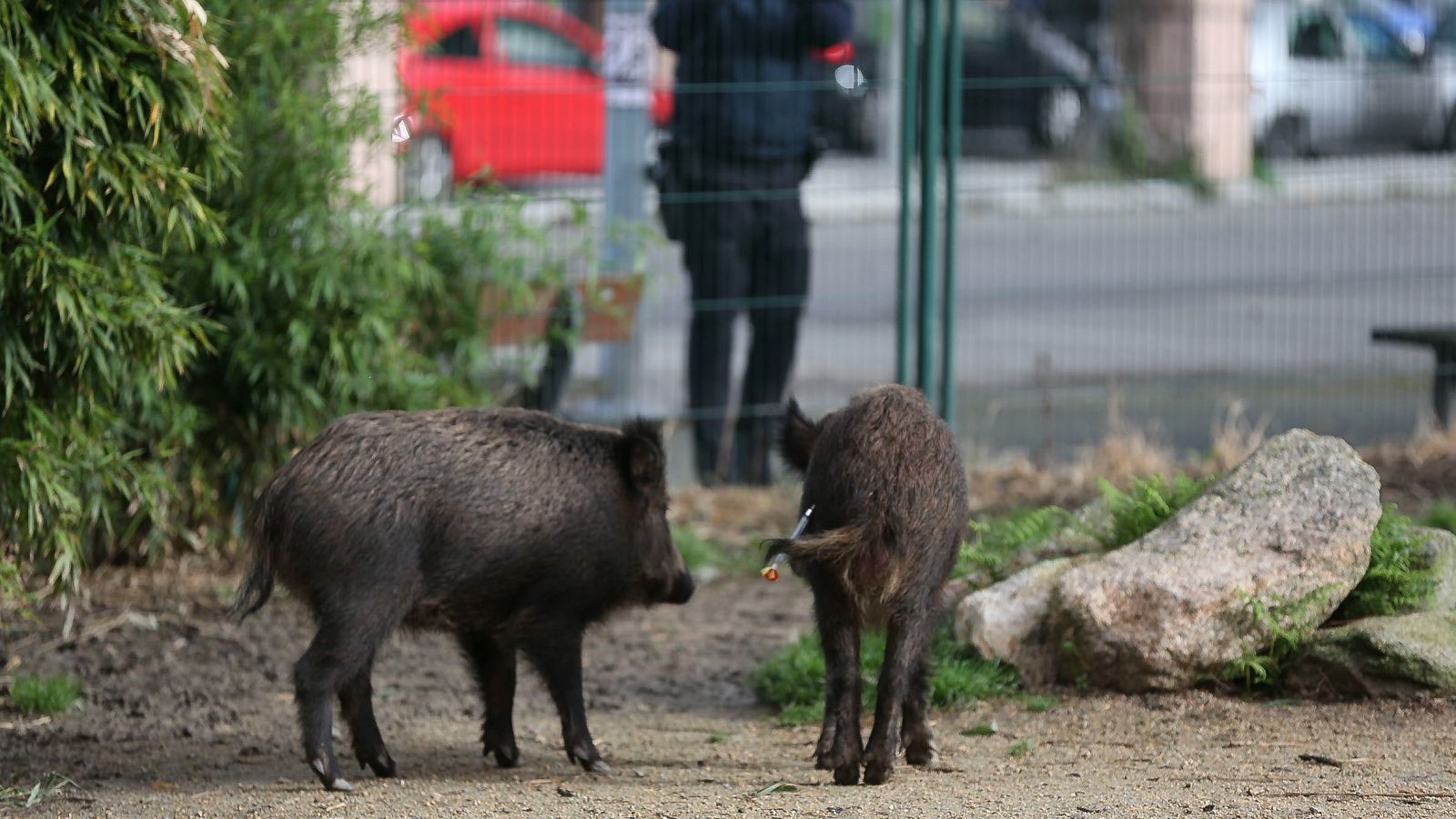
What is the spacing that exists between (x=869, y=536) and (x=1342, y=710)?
62.1 inches

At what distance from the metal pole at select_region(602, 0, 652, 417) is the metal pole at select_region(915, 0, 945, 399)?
143cm

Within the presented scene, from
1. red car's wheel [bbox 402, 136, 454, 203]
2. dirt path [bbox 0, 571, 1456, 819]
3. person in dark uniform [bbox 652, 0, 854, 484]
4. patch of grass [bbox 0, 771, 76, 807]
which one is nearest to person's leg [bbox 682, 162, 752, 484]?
person in dark uniform [bbox 652, 0, 854, 484]

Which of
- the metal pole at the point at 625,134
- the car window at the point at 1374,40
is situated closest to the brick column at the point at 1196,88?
the car window at the point at 1374,40

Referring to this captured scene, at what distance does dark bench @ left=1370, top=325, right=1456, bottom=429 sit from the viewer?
8.98 meters

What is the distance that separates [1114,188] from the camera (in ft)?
36.1

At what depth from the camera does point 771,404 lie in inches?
351

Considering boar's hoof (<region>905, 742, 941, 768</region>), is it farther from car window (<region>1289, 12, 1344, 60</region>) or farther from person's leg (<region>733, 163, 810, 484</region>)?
car window (<region>1289, 12, 1344, 60</region>)

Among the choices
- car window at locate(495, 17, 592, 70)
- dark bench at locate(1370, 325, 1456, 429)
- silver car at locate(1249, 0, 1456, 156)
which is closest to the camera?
dark bench at locate(1370, 325, 1456, 429)

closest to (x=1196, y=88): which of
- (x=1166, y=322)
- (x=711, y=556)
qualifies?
(x=1166, y=322)

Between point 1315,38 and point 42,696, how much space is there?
8222 mm

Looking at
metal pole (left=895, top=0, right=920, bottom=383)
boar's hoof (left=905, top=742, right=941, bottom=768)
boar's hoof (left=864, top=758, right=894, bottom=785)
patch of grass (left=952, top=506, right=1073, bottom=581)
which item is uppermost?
metal pole (left=895, top=0, right=920, bottom=383)

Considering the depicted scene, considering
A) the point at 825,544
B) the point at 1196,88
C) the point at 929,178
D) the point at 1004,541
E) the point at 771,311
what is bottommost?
the point at 1004,541

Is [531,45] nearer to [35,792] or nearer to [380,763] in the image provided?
[380,763]

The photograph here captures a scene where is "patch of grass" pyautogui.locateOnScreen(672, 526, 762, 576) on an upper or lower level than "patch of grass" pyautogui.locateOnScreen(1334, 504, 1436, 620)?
lower
